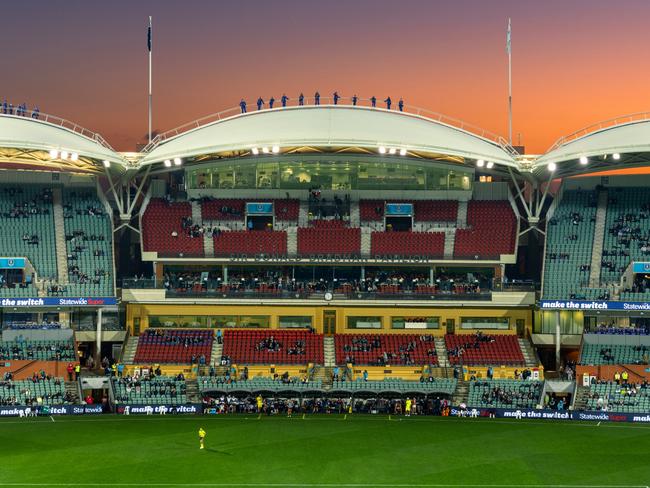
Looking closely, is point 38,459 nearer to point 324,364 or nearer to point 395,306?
point 324,364

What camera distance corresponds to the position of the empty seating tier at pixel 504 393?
209 ft

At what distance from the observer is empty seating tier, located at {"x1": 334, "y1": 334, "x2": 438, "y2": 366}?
232ft

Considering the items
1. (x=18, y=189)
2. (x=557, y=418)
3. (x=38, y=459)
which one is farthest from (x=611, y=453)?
(x=18, y=189)

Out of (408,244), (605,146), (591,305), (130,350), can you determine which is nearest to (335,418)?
(130,350)

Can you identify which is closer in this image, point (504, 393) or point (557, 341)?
point (504, 393)

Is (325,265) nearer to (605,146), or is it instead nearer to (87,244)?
(87,244)

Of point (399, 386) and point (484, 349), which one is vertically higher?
point (484, 349)

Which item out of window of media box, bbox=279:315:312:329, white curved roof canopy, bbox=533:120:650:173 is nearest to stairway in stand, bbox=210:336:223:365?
window of media box, bbox=279:315:312:329

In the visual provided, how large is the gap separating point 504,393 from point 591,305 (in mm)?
10304

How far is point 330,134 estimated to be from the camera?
231 ft

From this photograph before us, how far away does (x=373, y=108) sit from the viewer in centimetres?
7506

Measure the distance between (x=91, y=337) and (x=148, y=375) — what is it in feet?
25.3

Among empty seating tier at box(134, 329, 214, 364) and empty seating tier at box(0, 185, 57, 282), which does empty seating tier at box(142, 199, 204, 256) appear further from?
empty seating tier at box(0, 185, 57, 282)

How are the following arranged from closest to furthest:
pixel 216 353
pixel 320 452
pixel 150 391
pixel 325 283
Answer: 1. pixel 320 452
2. pixel 150 391
3. pixel 216 353
4. pixel 325 283
